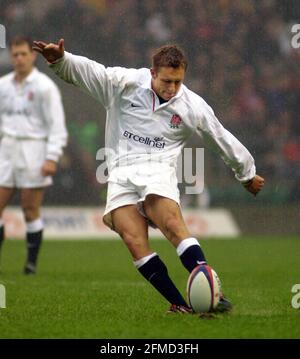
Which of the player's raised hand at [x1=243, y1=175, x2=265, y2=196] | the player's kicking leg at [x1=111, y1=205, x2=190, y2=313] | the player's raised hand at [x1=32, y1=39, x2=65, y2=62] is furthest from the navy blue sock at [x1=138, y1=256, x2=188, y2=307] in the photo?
the player's raised hand at [x1=32, y1=39, x2=65, y2=62]

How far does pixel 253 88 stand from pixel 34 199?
678cm

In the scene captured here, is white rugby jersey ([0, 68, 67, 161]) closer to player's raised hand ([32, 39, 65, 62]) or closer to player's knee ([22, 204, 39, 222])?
player's knee ([22, 204, 39, 222])

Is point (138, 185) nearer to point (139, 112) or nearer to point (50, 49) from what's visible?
point (139, 112)

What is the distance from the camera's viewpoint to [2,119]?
1119cm

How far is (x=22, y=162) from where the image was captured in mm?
10992

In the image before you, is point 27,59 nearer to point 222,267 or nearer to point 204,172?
point 222,267

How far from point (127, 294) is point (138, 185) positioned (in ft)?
6.42

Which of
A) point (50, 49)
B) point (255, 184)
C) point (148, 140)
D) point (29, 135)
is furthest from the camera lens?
point (29, 135)

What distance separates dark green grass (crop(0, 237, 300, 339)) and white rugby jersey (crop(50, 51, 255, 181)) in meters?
1.11

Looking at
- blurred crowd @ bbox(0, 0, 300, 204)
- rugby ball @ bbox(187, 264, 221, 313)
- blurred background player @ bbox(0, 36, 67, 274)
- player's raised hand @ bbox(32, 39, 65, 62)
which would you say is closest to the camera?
rugby ball @ bbox(187, 264, 221, 313)

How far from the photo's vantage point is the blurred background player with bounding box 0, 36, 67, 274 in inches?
430

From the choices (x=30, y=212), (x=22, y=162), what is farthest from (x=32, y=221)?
(x=22, y=162)

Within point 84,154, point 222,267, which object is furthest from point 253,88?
point 222,267

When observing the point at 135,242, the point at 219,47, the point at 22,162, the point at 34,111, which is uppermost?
the point at 219,47
